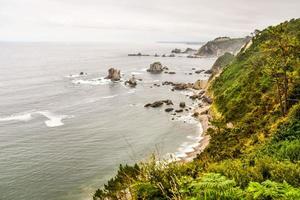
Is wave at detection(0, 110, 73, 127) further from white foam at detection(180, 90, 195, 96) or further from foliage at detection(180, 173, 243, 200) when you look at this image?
foliage at detection(180, 173, 243, 200)

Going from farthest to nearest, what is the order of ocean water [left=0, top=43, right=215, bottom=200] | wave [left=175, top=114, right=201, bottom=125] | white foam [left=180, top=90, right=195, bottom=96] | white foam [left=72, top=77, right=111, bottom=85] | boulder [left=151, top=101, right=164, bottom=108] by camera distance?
1. white foam [left=72, top=77, right=111, bottom=85]
2. white foam [left=180, top=90, right=195, bottom=96]
3. boulder [left=151, top=101, right=164, bottom=108]
4. wave [left=175, top=114, right=201, bottom=125]
5. ocean water [left=0, top=43, right=215, bottom=200]

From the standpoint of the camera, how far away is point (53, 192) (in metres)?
45.7

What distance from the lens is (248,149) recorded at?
36375 mm

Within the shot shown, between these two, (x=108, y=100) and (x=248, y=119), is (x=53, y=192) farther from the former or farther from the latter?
(x=108, y=100)

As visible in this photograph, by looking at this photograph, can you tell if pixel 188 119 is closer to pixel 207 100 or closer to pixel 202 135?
pixel 202 135

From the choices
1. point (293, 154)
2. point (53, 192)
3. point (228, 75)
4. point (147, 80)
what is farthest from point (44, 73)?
Result: point (293, 154)

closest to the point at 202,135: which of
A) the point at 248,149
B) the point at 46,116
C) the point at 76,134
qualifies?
the point at 76,134

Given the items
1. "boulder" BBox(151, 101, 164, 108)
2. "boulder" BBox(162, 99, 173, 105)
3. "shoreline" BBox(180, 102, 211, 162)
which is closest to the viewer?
"shoreline" BBox(180, 102, 211, 162)

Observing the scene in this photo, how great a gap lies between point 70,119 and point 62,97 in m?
26.5

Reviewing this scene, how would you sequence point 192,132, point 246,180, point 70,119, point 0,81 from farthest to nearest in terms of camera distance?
point 0,81, point 70,119, point 192,132, point 246,180

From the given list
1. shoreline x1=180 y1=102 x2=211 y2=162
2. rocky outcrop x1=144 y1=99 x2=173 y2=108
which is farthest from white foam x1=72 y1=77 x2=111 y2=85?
shoreline x1=180 y1=102 x2=211 y2=162

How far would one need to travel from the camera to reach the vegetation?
1261cm

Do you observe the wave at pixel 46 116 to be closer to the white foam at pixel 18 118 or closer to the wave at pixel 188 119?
the white foam at pixel 18 118

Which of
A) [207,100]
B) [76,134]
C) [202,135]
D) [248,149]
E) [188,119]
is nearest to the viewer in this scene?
[248,149]
